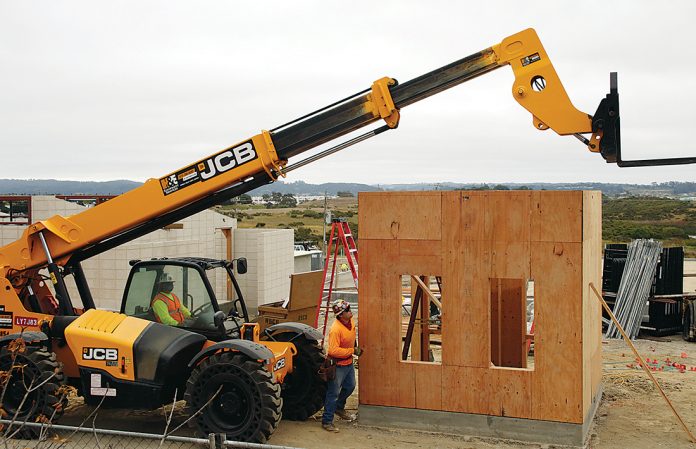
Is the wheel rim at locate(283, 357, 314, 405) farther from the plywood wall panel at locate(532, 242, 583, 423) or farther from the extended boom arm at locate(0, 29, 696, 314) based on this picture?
the plywood wall panel at locate(532, 242, 583, 423)

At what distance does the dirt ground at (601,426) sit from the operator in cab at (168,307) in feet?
4.70

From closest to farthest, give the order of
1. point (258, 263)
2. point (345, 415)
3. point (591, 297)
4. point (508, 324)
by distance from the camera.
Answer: point (591, 297), point (345, 415), point (508, 324), point (258, 263)

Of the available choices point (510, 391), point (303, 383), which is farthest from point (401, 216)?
point (303, 383)

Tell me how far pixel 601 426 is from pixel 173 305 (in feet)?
18.9

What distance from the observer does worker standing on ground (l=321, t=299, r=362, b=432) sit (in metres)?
9.31

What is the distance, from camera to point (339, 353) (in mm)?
9375

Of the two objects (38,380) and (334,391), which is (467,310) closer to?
(334,391)

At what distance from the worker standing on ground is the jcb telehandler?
0.52m

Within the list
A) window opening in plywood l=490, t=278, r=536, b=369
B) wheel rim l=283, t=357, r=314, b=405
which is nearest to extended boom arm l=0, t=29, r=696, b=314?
wheel rim l=283, t=357, r=314, b=405

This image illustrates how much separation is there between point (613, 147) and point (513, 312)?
151 inches

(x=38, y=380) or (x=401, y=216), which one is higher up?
(x=401, y=216)

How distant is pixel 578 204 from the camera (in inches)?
342

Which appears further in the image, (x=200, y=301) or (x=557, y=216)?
Result: (x=200, y=301)

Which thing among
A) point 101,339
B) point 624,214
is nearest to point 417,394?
point 101,339
